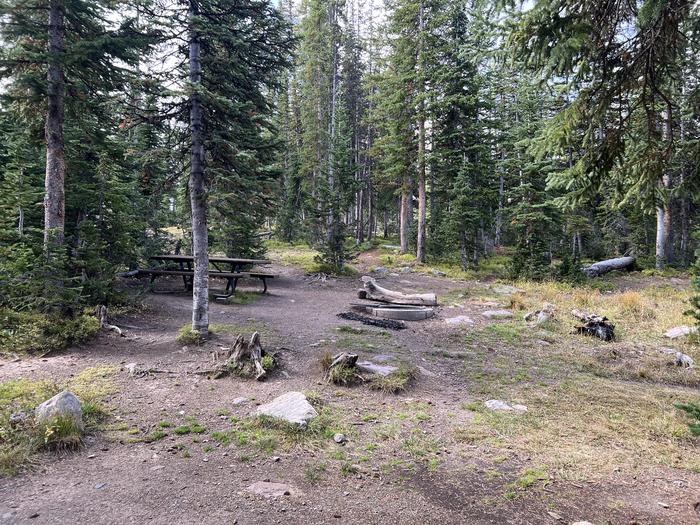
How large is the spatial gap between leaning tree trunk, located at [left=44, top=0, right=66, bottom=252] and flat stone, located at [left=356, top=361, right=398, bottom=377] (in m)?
6.83

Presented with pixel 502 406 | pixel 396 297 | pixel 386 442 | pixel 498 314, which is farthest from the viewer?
pixel 396 297

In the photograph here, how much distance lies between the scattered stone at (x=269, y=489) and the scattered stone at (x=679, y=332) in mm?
9737

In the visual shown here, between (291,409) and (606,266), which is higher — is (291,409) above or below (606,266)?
below

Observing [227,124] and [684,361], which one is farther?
[227,124]

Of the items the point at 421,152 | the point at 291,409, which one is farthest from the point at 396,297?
the point at 421,152

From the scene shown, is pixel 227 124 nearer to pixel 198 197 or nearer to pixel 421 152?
pixel 198 197

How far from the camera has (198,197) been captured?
7785 millimetres

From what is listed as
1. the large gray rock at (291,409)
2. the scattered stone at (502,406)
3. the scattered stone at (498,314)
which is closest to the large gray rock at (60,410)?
the large gray rock at (291,409)

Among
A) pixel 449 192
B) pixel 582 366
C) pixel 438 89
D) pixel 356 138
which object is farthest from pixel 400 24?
pixel 582 366

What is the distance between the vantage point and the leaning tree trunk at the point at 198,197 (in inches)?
303

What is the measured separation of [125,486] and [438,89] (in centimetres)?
2195

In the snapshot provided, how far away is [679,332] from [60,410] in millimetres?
11843

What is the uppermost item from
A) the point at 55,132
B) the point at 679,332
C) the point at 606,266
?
the point at 55,132

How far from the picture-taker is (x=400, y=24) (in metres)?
21.5
